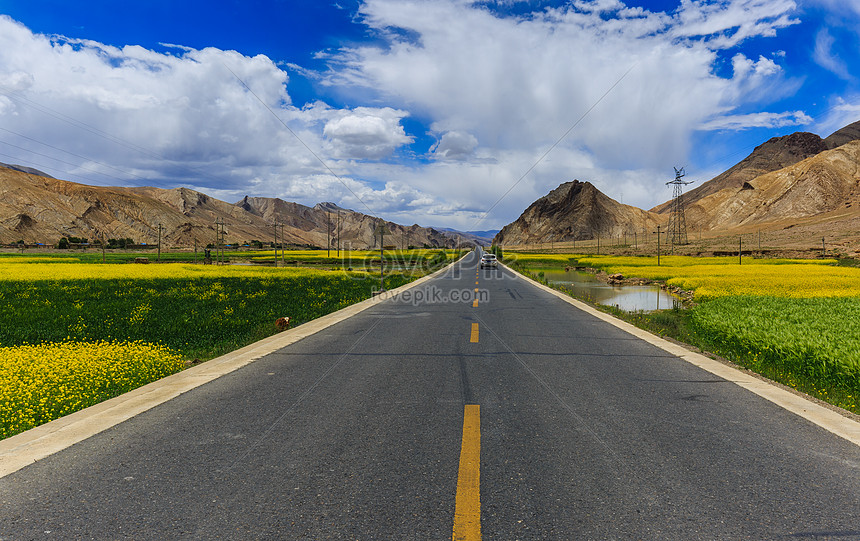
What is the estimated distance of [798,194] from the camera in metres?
144

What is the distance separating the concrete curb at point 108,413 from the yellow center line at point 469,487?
389 centimetres

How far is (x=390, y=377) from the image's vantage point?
7125 millimetres

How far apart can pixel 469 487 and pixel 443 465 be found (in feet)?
1.43

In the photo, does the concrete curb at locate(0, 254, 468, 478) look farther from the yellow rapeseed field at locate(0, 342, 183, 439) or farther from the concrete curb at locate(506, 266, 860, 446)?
the concrete curb at locate(506, 266, 860, 446)

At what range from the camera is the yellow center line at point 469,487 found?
3.15 meters

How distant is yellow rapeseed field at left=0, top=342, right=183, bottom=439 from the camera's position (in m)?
5.68

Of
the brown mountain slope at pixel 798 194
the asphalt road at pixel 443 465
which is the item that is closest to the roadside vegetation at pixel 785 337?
the asphalt road at pixel 443 465

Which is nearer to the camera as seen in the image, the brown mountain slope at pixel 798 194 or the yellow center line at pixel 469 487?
the yellow center line at pixel 469 487

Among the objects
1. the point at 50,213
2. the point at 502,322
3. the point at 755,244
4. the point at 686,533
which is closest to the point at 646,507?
the point at 686,533

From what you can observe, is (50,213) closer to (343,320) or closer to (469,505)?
(343,320)

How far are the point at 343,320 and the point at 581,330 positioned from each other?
674 centimetres

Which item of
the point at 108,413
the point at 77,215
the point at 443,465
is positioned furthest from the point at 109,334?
the point at 77,215

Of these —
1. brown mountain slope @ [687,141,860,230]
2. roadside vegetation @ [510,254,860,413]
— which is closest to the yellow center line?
roadside vegetation @ [510,254,860,413]

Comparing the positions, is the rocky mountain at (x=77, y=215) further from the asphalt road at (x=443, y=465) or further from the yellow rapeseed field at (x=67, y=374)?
the asphalt road at (x=443, y=465)
